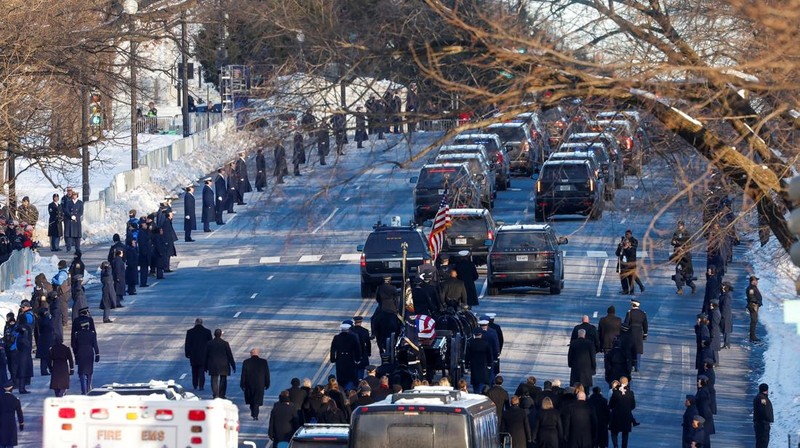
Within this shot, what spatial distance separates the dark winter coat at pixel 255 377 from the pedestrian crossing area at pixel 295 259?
13687 millimetres

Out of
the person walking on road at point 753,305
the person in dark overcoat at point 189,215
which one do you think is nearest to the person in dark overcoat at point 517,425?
the person walking on road at point 753,305

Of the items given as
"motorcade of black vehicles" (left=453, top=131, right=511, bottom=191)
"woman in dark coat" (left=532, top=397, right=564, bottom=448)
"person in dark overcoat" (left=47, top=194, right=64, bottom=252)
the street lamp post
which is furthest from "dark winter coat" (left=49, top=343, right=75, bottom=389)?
"motorcade of black vehicles" (left=453, top=131, right=511, bottom=191)

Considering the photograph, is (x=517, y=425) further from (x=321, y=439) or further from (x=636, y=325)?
(x=636, y=325)

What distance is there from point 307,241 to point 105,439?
2576cm

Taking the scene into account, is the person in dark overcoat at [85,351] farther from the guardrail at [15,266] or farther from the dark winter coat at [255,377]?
the guardrail at [15,266]

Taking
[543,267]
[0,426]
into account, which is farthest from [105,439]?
[543,267]

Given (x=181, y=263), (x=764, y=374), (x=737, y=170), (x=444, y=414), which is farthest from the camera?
(x=181, y=263)

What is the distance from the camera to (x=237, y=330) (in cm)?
2980

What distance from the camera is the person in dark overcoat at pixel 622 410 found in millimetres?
21500

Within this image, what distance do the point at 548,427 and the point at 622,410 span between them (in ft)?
5.19

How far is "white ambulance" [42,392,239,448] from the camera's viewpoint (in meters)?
14.0

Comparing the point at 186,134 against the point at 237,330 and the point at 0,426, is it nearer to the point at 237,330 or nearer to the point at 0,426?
the point at 237,330

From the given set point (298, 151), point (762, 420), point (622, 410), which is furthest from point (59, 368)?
point (298, 151)

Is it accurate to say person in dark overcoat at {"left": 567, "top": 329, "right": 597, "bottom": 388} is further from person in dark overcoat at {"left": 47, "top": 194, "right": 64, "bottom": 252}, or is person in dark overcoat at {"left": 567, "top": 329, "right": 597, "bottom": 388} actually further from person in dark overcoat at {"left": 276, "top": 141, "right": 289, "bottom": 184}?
person in dark overcoat at {"left": 47, "top": 194, "right": 64, "bottom": 252}
